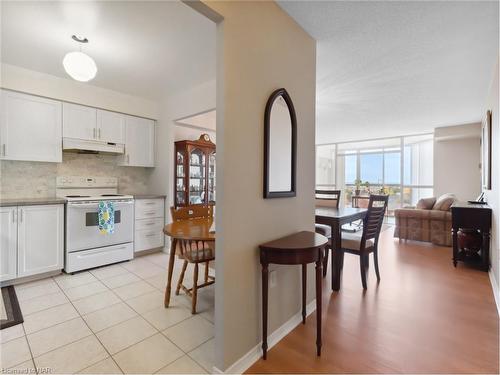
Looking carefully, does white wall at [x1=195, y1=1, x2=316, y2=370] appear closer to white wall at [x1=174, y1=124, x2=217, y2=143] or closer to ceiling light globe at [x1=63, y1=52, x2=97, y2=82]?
ceiling light globe at [x1=63, y1=52, x2=97, y2=82]

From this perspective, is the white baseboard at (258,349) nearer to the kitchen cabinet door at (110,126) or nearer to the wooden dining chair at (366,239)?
the wooden dining chair at (366,239)

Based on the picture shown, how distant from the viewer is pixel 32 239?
2.87 meters

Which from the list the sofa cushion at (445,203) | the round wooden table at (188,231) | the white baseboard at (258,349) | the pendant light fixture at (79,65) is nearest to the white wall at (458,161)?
the sofa cushion at (445,203)

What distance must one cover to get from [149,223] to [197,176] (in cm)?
112

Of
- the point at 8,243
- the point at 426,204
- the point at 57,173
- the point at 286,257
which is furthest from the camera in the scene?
the point at 426,204

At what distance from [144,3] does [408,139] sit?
7381mm

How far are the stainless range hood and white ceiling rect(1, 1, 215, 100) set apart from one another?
850 millimetres

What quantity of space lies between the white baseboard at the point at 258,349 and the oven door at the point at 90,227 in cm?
258

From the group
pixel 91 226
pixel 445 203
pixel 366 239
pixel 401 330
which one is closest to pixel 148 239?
pixel 91 226

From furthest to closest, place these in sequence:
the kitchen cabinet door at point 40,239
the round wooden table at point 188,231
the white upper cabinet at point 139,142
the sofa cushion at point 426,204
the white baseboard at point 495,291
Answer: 1. the sofa cushion at point 426,204
2. the white upper cabinet at point 139,142
3. the kitchen cabinet door at point 40,239
4. the white baseboard at point 495,291
5. the round wooden table at point 188,231

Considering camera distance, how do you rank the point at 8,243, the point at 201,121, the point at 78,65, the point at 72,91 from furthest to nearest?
the point at 201,121
the point at 72,91
the point at 8,243
the point at 78,65

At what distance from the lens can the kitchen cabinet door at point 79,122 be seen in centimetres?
334

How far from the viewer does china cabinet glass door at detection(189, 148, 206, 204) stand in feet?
14.2

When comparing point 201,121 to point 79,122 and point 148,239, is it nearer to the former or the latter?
point 79,122
